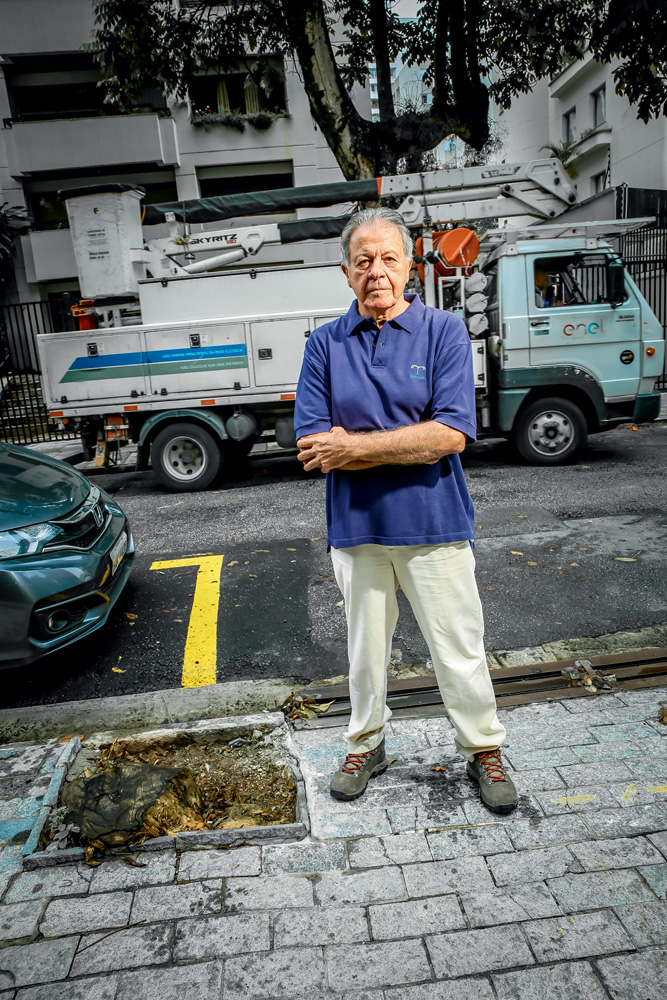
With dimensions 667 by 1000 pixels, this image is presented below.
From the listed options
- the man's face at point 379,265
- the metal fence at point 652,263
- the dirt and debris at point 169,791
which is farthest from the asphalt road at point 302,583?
the metal fence at point 652,263

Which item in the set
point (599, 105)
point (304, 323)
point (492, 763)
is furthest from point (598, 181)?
point (492, 763)

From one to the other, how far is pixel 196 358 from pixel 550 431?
13.7ft

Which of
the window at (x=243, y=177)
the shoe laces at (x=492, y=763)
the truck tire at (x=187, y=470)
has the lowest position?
the shoe laces at (x=492, y=763)

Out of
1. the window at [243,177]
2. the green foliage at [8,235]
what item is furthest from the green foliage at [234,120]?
the green foliage at [8,235]

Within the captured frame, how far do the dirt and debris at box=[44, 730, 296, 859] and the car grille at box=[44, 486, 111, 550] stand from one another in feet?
3.86

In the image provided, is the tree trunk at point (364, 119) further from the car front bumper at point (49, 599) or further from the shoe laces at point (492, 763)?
the shoe laces at point (492, 763)

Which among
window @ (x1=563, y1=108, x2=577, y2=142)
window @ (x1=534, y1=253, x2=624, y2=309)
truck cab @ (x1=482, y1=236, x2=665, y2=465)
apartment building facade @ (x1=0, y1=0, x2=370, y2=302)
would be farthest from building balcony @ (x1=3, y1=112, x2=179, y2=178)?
window @ (x1=563, y1=108, x2=577, y2=142)

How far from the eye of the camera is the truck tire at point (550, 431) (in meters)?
8.24

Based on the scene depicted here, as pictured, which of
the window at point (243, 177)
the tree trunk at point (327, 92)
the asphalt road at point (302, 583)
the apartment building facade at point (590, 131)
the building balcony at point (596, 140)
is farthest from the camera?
the building balcony at point (596, 140)

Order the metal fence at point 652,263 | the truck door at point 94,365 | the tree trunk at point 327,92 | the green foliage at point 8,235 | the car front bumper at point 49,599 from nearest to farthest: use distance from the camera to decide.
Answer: the car front bumper at point 49,599
the truck door at point 94,365
the tree trunk at point 327,92
the metal fence at point 652,263
the green foliage at point 8,235

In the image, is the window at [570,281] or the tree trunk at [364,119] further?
the tree trunk at [364,119]

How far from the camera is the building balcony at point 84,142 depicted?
Answer: 20281 millimetres

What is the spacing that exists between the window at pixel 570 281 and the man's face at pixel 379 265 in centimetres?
607

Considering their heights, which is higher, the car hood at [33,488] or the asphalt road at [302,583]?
the car hood at [33,488]
